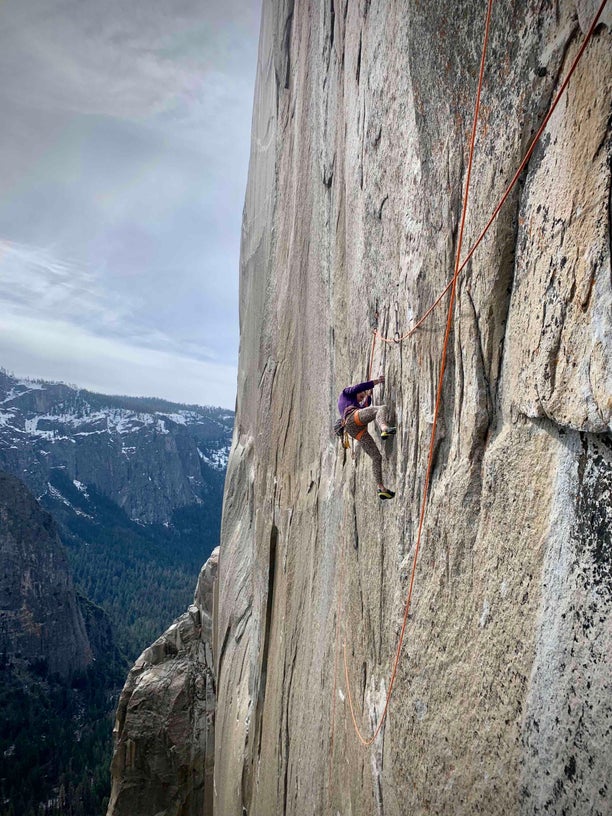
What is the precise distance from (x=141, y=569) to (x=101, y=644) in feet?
136

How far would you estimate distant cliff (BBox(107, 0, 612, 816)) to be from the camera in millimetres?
2541

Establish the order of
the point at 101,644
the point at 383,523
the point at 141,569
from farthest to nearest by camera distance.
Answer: the point at 141,569, the point at 101,644, the point at 383,523

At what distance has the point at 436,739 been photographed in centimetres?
Answer: 358

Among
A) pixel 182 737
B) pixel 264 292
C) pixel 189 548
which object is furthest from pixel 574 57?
pixel 189 548

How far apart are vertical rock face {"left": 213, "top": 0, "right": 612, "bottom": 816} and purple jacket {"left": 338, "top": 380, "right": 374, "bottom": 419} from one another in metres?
0.25

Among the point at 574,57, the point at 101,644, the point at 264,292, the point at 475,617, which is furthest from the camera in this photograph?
the point at 101,644

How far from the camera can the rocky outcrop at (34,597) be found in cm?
6147

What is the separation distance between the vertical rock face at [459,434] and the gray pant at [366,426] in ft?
0.48

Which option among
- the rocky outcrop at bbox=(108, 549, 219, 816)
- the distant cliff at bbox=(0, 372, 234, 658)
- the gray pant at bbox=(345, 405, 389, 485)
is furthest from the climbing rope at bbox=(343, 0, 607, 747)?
the distant cliff at bbox=(0, 372, 234, 658)

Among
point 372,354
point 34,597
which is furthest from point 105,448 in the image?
point 372,354

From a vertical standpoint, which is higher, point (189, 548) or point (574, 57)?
point (574, 57)

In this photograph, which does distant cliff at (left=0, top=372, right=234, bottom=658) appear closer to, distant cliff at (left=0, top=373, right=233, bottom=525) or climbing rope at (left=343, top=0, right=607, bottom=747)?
distant cliff at (left=0, top=373, right=233, bottom=525)

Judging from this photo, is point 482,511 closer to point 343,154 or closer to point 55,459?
point 343,154

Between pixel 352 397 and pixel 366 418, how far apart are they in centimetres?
40
